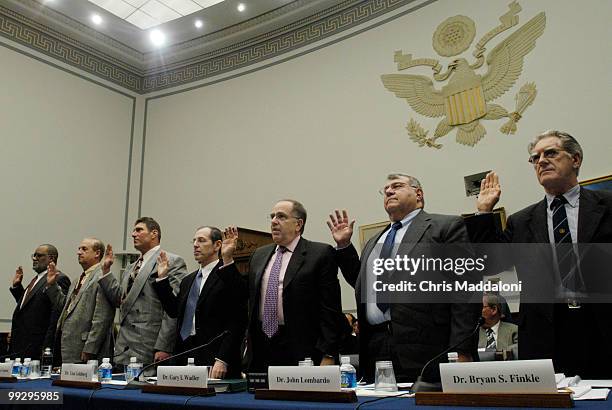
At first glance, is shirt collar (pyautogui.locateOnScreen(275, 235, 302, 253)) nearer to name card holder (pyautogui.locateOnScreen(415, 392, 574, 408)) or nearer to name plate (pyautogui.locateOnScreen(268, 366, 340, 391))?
name plate (pyautogui.locateOnScreen(268, 366, 340, 391))

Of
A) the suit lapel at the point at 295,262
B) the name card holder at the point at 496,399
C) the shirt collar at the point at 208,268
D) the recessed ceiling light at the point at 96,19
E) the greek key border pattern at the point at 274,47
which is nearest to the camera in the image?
the name card holder at the point at 496,399

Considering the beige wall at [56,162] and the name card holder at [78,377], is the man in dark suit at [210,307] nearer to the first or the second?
the name card holder at [78,377]

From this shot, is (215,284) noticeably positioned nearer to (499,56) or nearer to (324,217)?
(324,217)

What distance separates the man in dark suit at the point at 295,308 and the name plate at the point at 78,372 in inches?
32.1

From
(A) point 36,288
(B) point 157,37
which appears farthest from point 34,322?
(B) point 157,37

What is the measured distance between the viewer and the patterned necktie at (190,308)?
10.5 feet

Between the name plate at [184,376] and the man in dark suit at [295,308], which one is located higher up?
the man in dark suit at [295,308]

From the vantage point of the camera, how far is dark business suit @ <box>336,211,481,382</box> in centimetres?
217

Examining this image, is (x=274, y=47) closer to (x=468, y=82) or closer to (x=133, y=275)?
(x=468, y=82)

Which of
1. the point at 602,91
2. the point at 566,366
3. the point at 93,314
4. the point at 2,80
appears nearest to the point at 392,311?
the point at 566,366

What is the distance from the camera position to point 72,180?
6.70m

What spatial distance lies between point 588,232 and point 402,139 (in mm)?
3500

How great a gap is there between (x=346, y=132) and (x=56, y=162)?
3.56 m

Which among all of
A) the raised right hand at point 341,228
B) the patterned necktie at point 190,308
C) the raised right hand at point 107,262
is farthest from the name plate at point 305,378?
the raised right hand at point 107,262
